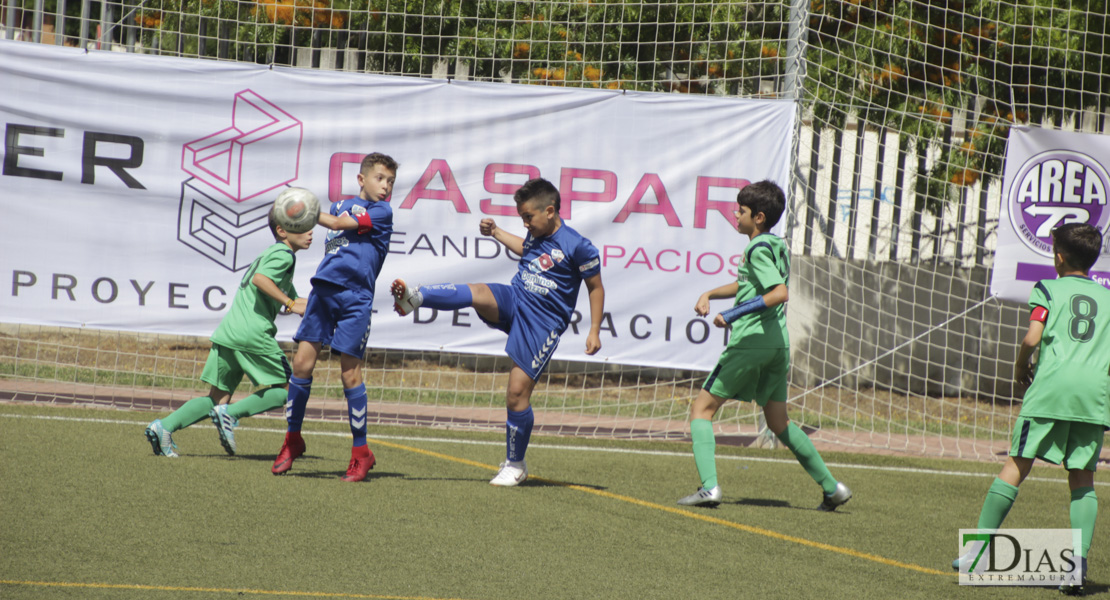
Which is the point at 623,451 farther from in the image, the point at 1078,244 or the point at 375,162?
the point at 1078,244

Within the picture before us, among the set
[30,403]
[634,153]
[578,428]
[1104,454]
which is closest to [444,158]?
[634,153]

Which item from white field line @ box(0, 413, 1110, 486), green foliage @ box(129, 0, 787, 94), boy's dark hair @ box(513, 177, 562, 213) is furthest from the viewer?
green foliage @ box(129, 0, 787, 94)

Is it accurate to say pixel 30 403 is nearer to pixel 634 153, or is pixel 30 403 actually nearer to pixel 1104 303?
pixel 634 153

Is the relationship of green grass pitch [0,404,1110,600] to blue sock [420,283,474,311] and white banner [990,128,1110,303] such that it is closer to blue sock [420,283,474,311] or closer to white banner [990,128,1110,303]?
blue sock [420,283,474,311]

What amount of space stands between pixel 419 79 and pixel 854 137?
460cm

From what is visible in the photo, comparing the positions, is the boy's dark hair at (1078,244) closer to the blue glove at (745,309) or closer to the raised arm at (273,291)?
the blue glove at (745,309)

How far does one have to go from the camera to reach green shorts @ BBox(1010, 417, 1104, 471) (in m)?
4.08

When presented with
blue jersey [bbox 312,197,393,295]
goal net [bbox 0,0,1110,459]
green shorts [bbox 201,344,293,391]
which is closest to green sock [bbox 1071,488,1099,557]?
blue jersey [bbox 312,197,393,295]

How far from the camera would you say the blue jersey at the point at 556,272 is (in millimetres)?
5730

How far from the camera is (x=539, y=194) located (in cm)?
569

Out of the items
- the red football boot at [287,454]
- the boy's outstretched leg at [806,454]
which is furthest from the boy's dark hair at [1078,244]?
the red football boot at [287,454]

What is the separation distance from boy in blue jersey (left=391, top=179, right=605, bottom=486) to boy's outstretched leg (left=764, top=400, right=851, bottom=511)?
1.03m

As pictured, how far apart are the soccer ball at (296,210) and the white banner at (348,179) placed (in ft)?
9.28

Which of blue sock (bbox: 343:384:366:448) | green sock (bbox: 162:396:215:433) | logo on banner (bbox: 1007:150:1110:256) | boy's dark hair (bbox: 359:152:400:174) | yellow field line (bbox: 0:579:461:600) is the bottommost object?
yellow field line (bbox: 0:579:461:600)
